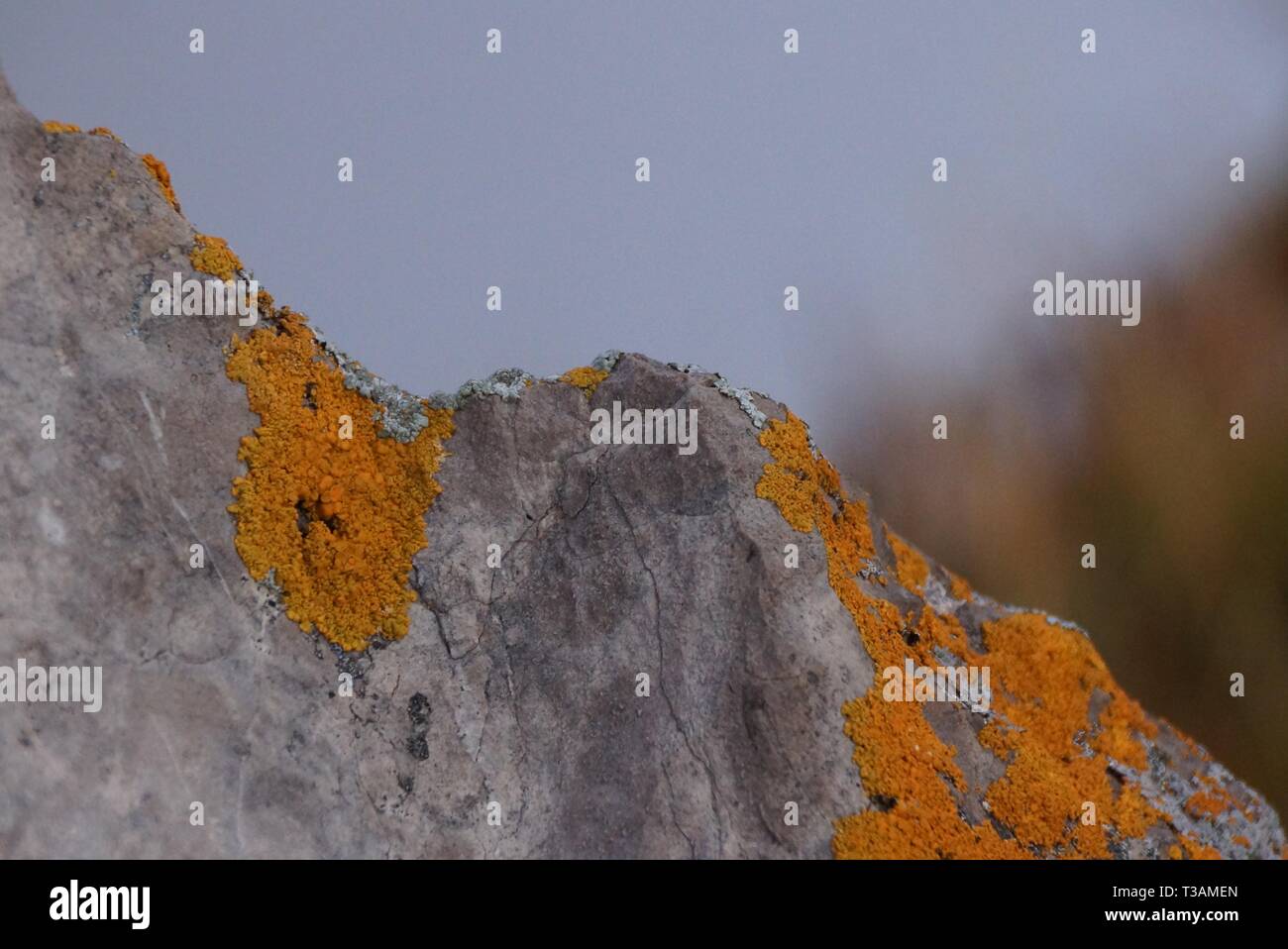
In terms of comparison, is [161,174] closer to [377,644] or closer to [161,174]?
[161,174]

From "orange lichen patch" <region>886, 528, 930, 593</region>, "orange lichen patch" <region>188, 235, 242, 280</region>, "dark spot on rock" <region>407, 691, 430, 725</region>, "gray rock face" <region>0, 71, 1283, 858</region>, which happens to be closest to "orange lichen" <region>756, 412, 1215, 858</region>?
"orange lichen patch" <region>886, 528, 930, 593</region>

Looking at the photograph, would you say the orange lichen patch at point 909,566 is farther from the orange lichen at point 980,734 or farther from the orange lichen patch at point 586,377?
the orange lichen patch at point 586,377

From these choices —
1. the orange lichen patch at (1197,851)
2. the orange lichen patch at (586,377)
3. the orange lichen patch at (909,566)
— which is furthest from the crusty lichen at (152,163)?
the orange lichen patch at (1197,851)

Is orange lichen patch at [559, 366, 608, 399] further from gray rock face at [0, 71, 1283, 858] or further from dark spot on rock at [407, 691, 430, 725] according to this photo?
dark spot on rock at [407, 691, 430, 725]

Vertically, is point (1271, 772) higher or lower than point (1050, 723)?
lower

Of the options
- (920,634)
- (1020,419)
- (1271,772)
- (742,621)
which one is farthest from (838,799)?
(1020,419)
